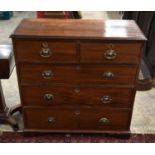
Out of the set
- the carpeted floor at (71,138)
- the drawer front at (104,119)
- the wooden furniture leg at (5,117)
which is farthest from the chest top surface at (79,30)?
the carpeted floor at (71,138)

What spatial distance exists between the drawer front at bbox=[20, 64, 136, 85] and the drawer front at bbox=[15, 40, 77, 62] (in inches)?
2.3

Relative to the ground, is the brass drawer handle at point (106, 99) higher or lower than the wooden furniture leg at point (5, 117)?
higher

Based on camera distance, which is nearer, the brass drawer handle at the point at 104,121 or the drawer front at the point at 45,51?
the drawer front at the point at 45,51

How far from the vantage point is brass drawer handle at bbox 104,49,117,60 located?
1.52 metres

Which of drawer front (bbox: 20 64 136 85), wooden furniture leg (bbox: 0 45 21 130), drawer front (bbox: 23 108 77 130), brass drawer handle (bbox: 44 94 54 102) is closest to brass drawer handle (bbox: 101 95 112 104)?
drawer front (bbox: 20 64 136 85)

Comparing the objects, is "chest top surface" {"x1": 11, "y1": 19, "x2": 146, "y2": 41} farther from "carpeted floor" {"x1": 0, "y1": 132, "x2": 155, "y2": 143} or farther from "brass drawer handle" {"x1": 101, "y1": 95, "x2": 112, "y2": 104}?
"carpeted floor" {"x1": 0, "y1": 132, "x2": 155, "y2": 143}

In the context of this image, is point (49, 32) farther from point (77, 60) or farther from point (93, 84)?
point (93, 84)

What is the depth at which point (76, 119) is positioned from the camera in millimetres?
1845

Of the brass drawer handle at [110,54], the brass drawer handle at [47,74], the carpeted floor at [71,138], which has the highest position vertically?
the brass drawer handle at [110,54]

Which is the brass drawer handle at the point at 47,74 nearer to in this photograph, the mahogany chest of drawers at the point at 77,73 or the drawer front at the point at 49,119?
the mahogany chest of drawers at the point at 77,73

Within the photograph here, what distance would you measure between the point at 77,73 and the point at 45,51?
0.28m

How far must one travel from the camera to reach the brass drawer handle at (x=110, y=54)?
1521 millimetres

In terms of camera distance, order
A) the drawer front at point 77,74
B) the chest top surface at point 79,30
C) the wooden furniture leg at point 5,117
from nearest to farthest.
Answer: the chest top surface at point 79,30, the drawer front at point 77,74, the wooden furniture leg at point 5,117
